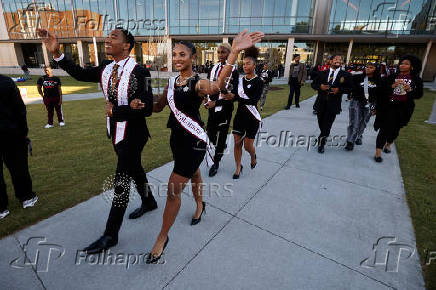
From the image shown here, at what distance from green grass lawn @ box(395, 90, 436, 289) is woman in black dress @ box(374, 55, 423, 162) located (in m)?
0.71

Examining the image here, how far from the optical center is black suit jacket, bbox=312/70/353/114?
504cm

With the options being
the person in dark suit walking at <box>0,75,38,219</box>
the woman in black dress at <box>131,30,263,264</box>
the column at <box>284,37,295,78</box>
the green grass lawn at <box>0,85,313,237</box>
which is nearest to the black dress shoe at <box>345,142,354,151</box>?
the green grass lawn at <box>0,85,313,237</box>

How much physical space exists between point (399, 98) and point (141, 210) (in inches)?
210

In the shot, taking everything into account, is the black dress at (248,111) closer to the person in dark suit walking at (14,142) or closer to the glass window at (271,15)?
the person in dark suit walking at (14,142)

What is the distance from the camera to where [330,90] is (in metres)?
5.09

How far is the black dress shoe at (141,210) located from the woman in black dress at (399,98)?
471 centimetres

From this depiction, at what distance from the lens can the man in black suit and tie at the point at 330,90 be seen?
16.5 ft

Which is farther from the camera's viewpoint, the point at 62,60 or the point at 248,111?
the point at 248,111

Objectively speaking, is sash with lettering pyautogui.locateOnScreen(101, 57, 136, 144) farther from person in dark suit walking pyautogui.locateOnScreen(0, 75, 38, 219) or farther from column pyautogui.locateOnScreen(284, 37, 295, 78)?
column pyautogui.locateOnScreen(284, 37, 295, 78)

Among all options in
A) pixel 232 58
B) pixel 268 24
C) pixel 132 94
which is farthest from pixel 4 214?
pixel 268 24

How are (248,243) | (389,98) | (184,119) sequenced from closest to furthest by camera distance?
(184,119) → (248,243) → (389,98)

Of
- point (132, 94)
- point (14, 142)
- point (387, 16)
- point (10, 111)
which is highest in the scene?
point (387, 16)

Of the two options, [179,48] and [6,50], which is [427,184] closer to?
[179,48]

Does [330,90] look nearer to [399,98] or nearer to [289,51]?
[399,98]
